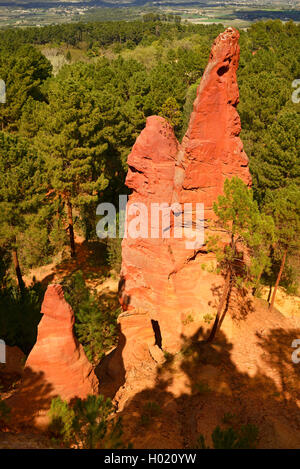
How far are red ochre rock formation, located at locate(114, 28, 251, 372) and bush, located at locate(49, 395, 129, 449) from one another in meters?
6.49

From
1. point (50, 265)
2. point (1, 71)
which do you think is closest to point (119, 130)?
point (50, 265)

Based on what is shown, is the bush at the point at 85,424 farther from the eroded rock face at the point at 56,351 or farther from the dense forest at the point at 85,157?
the dense forest at the point at 85,157

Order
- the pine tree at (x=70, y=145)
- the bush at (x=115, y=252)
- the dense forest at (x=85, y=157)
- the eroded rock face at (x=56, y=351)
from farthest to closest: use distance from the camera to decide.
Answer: the bush at (x=115, y=252) < the pine tree at (x=70, y=145) < the dense forest at (x=85, y=157) < the eroded rock face at (x=56, y=351)

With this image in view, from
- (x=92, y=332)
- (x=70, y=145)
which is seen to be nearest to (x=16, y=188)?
(x=70, y=145)

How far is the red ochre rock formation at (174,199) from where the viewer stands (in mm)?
16516

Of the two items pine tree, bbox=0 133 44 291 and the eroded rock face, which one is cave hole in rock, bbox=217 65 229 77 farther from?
pine tree, bbox=0 133 44 291

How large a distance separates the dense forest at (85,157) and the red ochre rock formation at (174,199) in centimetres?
270

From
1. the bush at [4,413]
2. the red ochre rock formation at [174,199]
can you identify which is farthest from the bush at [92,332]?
the bush at [4,413]

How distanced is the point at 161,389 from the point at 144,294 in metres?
5.60

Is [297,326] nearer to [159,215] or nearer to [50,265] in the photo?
[159,215]

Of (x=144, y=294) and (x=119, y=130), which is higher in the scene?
(x=119, y=130)

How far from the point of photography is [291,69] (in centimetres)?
5216

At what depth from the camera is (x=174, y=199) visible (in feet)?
58.5
